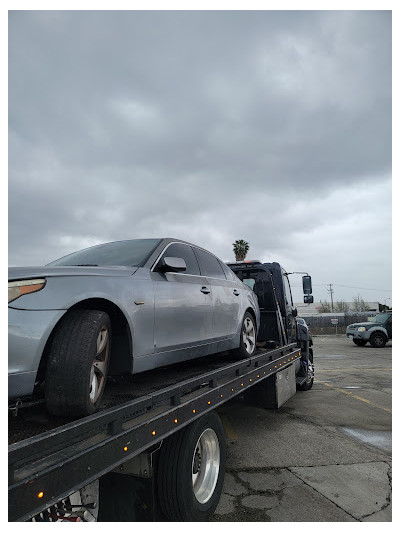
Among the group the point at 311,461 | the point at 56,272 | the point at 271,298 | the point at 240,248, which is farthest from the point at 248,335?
the point at 240,248

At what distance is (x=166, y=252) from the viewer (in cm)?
353

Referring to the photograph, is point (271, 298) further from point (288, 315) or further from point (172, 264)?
point (172, 264)

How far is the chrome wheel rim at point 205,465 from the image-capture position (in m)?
3.09

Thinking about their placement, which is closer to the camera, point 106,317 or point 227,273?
point 106,317

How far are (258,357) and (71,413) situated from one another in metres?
3.05

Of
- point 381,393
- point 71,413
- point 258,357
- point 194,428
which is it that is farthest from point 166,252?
point 381,393

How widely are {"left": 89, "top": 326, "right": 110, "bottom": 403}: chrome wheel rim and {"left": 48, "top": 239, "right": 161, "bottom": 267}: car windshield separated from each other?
0.87m

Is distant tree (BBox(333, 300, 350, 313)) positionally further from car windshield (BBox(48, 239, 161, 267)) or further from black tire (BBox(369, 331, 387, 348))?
car windshield (BBox(48, 239, 161, 267))

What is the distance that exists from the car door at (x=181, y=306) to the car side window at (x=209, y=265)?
0.16 metres

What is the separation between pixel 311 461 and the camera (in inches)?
170

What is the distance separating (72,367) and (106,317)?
1.27 ft

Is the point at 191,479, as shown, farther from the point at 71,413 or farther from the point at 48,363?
the point at 48,363

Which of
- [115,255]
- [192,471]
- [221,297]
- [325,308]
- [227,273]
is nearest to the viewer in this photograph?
[192,471]

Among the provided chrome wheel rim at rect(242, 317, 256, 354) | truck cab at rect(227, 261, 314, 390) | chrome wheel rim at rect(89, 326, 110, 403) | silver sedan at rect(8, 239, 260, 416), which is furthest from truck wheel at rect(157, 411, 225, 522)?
truck cab at rect(227, 261, 314, 390)
